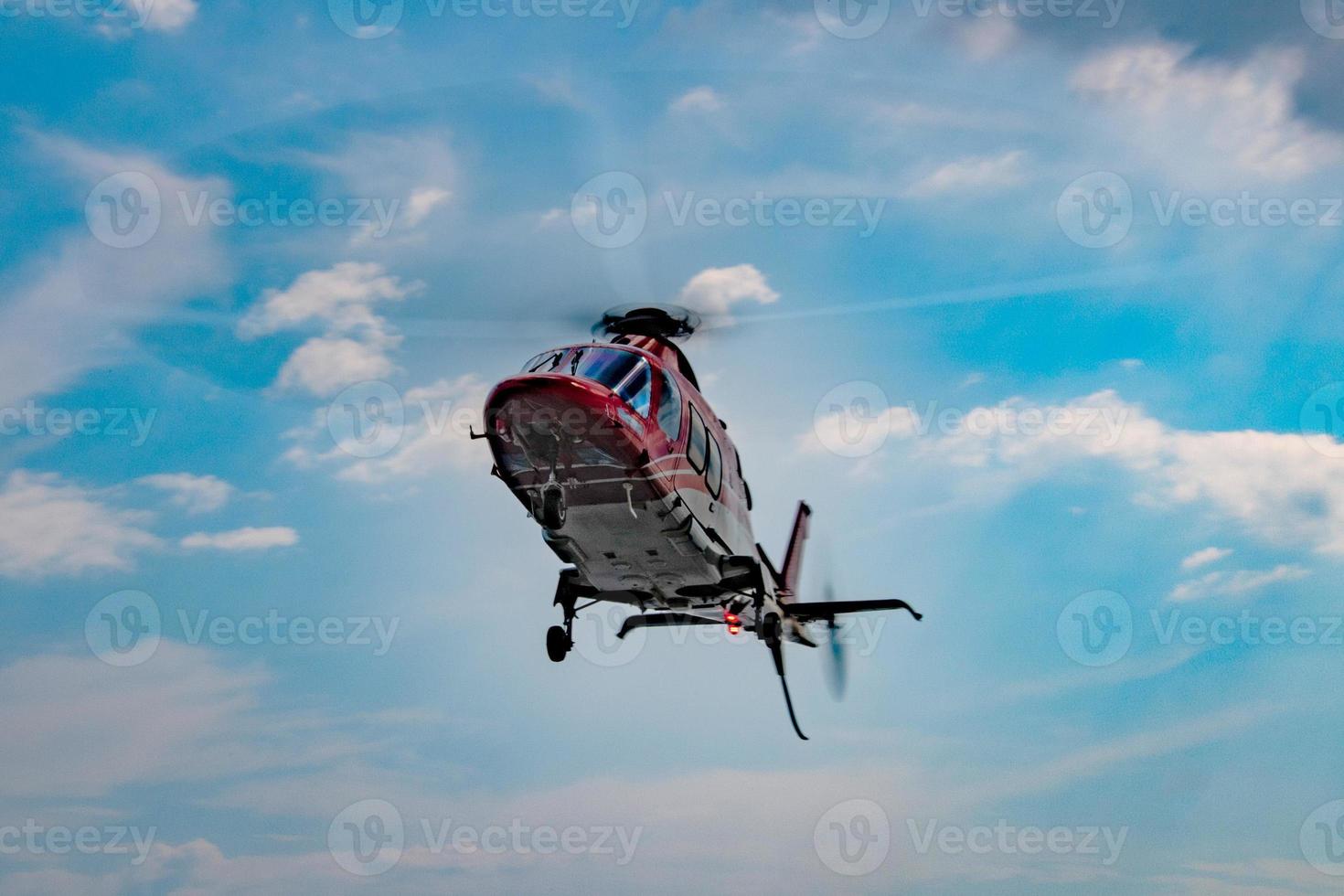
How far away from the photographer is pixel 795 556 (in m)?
32.2

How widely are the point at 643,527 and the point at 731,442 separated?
464 centimetres

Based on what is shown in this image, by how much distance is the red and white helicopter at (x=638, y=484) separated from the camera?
20172 mm

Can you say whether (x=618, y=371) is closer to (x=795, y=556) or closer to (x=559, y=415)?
(x=559, y=415)

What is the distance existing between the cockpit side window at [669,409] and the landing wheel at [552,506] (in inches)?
82.0

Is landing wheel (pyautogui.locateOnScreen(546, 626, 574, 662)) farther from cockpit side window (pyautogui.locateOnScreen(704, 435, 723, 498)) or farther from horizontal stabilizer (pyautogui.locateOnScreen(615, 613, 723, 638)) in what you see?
cockpit side window (pyautogui.locateOnScreen(704, 435, 723, 498))

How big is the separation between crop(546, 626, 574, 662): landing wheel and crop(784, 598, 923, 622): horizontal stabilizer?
5.32 metres

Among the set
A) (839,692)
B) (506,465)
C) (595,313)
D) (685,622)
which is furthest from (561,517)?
(839,692)

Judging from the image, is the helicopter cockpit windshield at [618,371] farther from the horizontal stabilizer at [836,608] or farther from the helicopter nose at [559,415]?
the horizontal stabilizer at [836,608]

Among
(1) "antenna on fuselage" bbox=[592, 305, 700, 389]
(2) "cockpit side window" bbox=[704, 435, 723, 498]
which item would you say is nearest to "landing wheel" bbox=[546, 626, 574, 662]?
(2) "cockpit side window" bbox=[704, 435, 723, 498]

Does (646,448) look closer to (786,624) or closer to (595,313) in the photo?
(595,313)

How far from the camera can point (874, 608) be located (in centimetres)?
2642

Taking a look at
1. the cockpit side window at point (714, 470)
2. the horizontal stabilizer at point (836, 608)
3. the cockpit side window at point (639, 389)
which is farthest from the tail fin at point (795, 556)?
the cockpit side window at point (639, 389)

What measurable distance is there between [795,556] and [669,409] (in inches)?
445

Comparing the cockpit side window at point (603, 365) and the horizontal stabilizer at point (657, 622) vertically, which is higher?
the cockpit side window at point (603, 365)
